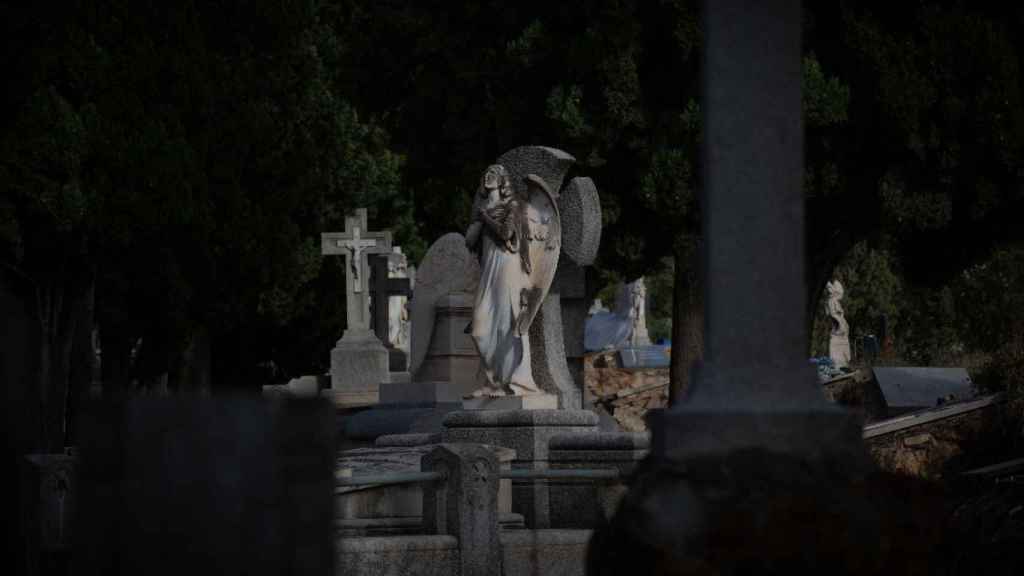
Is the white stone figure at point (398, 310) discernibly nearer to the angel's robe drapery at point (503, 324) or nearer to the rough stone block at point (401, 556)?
the angel's robe drapery at point (503, 324)

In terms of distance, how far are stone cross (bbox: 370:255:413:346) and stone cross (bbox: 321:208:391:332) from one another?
0.60ft

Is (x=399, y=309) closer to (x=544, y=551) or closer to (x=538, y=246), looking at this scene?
(x=538, y=246)

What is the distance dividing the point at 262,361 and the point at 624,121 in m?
14.3

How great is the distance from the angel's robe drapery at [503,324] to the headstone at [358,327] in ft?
37.2

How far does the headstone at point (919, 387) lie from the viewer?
21.0m

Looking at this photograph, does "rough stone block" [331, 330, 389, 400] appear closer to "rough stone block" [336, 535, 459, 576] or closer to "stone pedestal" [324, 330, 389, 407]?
"stone pedestal" [324, 330, 389, 407]

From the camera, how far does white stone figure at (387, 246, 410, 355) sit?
3581cm

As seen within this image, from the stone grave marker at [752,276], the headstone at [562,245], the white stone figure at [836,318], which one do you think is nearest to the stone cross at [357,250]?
the headstone at [562,245]

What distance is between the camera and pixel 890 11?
72.4 feet

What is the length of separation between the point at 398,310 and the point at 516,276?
80.3 ft

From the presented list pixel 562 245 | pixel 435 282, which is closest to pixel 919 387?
pixel 435 282

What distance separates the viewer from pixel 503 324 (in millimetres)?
13664

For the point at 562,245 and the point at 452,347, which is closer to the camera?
the point at 562,245

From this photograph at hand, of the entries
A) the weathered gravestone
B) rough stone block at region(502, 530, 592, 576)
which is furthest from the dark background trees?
the weathered gravestone
